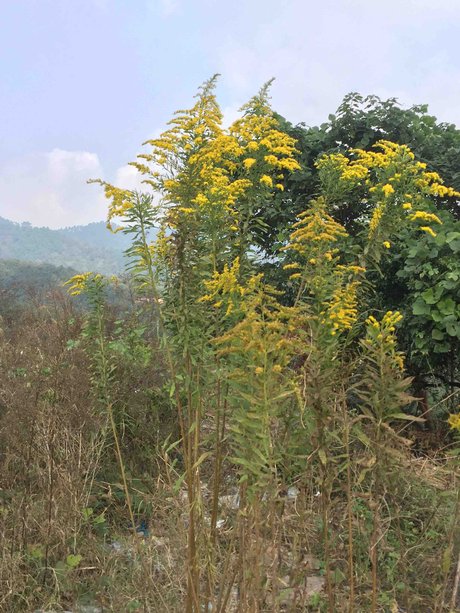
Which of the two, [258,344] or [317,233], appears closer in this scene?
[258,344]

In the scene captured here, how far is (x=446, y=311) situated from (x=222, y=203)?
3.36m

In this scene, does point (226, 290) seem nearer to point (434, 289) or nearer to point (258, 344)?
point (258, 344)

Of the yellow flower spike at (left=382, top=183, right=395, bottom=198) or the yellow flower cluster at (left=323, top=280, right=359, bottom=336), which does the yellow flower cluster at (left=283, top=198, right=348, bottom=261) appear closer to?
the yellow flower cluster at (left=323, top=280, right=359, bottom=336)

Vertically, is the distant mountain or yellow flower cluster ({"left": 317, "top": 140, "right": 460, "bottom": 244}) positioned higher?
the distant mountain

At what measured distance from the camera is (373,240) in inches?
100

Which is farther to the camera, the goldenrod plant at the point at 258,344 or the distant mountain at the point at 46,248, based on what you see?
the distant mountain at the point at 46,248

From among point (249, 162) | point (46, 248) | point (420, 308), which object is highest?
point (46, 248)

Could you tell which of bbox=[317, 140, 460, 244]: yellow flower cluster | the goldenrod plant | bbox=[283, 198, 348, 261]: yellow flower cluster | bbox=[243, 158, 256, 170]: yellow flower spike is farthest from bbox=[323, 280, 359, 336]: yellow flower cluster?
bbox=[243, 158, 256, 170]: yellow flower spike

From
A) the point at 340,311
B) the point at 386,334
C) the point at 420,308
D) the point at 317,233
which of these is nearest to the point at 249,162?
the point at 317,233

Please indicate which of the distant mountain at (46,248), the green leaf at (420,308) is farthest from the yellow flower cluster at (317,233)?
the distant mountain at (46,248)

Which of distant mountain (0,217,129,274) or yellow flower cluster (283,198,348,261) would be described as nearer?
yellow flower cluster (283,198,348,261)

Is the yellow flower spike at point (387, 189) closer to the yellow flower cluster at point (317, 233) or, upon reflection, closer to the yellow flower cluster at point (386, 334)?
the yellow flower cluster at point (317, 233)

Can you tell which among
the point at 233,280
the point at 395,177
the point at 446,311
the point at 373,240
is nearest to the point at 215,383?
the point at 233,280

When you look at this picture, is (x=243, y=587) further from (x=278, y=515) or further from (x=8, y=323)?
(x=8, y=323)
